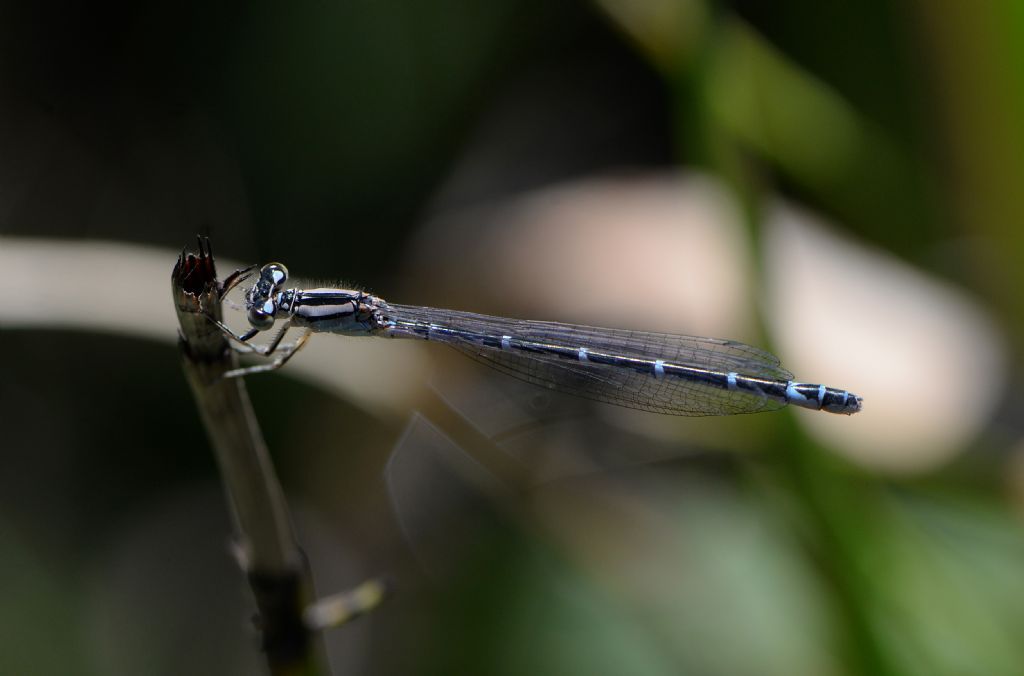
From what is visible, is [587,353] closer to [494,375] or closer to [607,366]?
[607,366]

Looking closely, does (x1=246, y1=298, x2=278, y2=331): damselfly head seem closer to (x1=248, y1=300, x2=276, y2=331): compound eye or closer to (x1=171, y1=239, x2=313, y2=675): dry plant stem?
(x1=248, y1=300, x2=276, y2=331): compound eye

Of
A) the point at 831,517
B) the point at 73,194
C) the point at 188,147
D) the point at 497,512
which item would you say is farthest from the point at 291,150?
the point at 831,517

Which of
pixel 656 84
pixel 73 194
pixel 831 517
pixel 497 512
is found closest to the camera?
pixel 831 517

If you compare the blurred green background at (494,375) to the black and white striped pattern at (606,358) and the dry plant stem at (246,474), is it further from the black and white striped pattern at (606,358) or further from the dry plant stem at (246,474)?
the dry plant stem at (246,474)

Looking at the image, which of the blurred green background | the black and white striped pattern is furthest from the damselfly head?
the black and white striped pattern

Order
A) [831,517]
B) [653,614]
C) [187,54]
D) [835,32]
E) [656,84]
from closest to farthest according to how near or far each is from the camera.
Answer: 1. [831,517]
2. [653,614]
3. [187,54]
4. [835,32]
5. [656,84]

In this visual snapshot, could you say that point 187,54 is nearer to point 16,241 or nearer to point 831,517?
point 16,241
